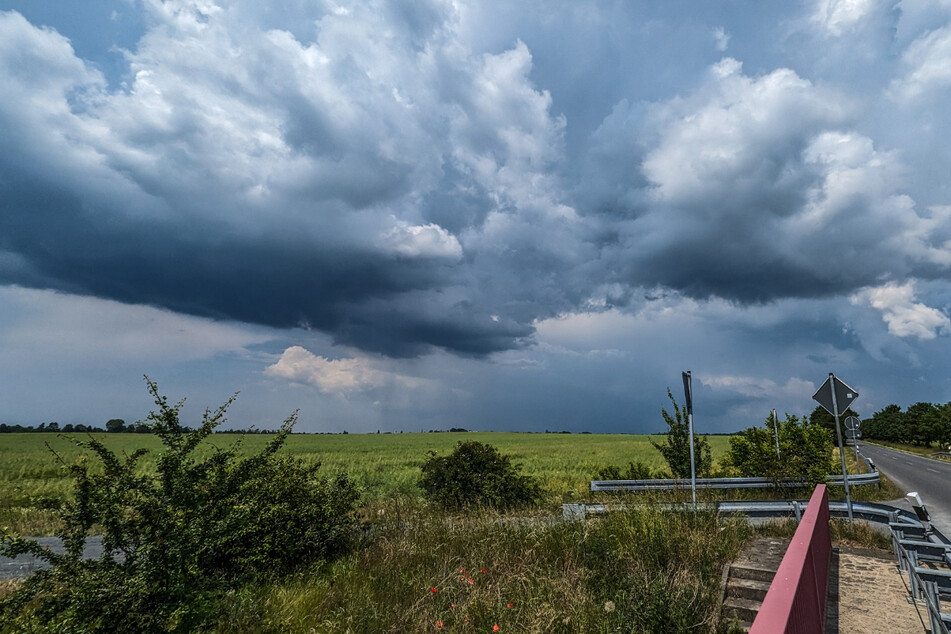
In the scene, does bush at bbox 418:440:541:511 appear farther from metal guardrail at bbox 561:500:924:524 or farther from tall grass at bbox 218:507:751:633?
tall grass at bbox 218:507:751:633

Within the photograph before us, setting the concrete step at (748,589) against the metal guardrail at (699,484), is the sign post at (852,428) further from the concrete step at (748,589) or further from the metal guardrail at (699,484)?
the concrete step at (748,589)

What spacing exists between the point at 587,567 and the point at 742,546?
281 cm

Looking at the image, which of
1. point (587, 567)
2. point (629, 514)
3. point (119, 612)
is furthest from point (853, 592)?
point (119, 612)

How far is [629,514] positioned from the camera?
824cm

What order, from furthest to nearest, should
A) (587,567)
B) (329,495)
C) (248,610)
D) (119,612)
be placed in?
1. (329,495)
2. (587,567)
3. (248,610)
4. (119,612)

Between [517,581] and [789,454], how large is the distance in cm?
1356

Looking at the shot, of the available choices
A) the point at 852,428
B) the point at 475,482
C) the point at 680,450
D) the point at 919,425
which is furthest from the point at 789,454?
the point at 919,425

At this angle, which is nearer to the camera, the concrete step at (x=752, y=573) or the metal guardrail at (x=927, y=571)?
the metal guardrail at (x=927, y=571)

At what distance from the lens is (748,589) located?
5918 mm

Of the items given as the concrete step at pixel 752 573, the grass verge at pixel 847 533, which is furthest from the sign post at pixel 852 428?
the concrete step at pixel 752 573

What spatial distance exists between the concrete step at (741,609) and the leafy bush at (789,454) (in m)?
10.6

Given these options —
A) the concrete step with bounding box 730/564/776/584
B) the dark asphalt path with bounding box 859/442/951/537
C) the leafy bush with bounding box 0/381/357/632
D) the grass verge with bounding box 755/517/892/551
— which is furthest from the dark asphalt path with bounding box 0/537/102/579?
the dark asphalt path with bounding box 859/442/951/537

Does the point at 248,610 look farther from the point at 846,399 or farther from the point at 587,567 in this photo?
the point at 846,399

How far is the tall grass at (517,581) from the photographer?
502 centimetres
